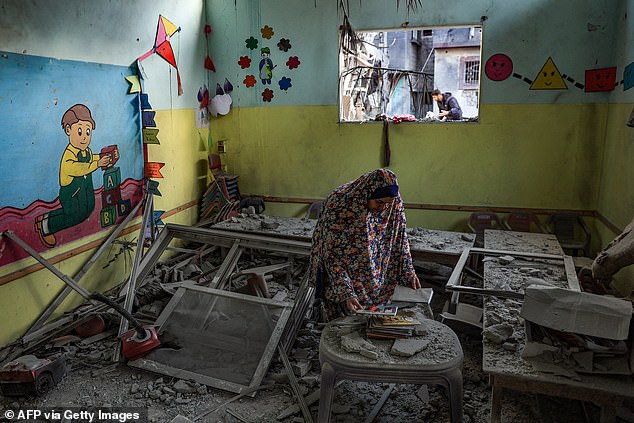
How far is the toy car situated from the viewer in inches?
149

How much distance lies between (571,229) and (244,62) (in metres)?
5.16

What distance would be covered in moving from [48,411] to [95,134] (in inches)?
116

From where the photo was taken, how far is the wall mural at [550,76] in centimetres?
613

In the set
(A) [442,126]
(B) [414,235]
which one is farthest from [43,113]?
(A) [442,126]

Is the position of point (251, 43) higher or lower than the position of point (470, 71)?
lower

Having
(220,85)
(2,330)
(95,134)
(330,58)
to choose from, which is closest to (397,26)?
(330,58)

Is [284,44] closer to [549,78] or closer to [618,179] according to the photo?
[549,78]

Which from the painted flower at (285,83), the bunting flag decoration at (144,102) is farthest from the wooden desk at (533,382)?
the painted flower at (285,83)

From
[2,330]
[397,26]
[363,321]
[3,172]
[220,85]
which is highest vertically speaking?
[397,26]

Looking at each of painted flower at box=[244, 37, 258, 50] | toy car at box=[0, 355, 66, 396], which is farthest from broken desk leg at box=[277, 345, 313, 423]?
painted flower at box=[244, 37, 258, 50]

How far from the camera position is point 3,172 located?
4.41m

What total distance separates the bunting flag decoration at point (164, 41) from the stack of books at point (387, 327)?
4639mm

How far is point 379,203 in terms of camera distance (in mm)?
3402

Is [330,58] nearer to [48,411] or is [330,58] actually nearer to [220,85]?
[220,85]
